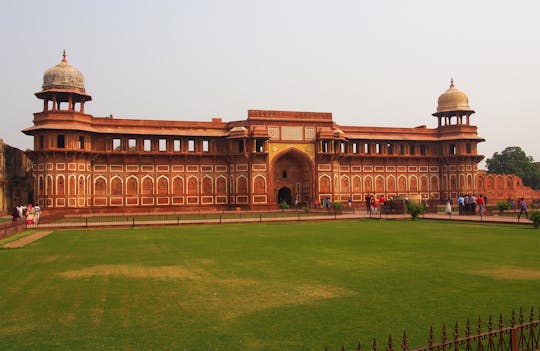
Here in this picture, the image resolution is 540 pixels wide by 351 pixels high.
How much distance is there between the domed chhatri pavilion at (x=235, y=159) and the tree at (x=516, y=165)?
29.8 m

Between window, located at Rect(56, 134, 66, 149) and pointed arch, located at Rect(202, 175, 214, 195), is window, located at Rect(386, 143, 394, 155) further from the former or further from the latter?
window, located at Rect(56, 134, 66, 149)

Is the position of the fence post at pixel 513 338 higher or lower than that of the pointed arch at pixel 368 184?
lower

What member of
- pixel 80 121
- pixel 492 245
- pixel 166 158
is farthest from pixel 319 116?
pixel 492 245

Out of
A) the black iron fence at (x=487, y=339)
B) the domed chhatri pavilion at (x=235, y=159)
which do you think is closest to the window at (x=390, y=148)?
the domed chhatri pavilion at (x=235, y=159)

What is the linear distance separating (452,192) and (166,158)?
2604 cm

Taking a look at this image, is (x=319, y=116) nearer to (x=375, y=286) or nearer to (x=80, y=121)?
(x=80, y=121)

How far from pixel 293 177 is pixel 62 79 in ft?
64.5

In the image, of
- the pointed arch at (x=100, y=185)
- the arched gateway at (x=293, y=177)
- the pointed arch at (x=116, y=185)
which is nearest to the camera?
the pointed arch at (x=100, y=185)

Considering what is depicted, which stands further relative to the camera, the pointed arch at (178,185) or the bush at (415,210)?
the pointed arch at (178,185)

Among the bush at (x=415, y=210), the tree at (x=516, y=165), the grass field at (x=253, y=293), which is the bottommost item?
the grass field at (x=253, y=293)

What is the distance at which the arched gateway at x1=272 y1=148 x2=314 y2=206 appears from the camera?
1610 inches

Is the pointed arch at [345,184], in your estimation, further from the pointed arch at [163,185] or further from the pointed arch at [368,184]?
the pointed arch at [163,185]

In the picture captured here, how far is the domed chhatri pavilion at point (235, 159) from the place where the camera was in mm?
34750

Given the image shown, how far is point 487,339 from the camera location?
5.63 m
